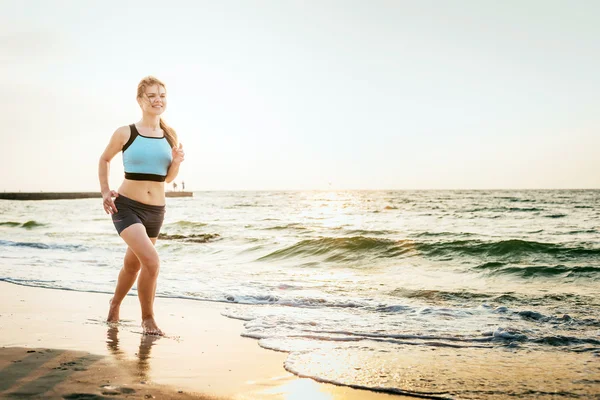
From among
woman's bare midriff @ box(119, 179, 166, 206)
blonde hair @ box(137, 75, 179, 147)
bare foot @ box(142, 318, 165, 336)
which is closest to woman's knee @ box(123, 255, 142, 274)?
bare foot @ box(142, 318, 165, 336)

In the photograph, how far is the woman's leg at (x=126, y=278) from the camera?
5.32 metres

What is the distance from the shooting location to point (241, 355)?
4582 millimetres

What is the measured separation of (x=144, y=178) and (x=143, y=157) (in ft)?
0.61

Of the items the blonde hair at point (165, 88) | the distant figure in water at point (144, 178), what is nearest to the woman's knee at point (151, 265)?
the distant figure in water at point (144, 178)

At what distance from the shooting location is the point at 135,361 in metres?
4.14

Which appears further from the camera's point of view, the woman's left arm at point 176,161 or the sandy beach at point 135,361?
the woman's left arm at point 176,161

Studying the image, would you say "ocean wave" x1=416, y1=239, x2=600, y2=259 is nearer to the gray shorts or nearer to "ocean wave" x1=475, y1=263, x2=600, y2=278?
"ocean wave" x1=475, y1=263, x2=600, y2=278

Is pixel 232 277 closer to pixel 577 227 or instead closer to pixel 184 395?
pixel 184 395

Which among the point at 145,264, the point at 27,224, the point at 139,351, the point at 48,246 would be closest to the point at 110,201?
the point at 145,264

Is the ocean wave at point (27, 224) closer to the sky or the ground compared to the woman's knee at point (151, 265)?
closer to the ground

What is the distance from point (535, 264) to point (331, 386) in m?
10.4

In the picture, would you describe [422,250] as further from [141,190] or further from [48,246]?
[141,190]

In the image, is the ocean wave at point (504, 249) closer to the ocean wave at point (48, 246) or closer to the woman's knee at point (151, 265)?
Result: the ocean wave at point (48, 246)

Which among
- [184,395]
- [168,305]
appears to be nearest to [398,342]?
[184,395]
